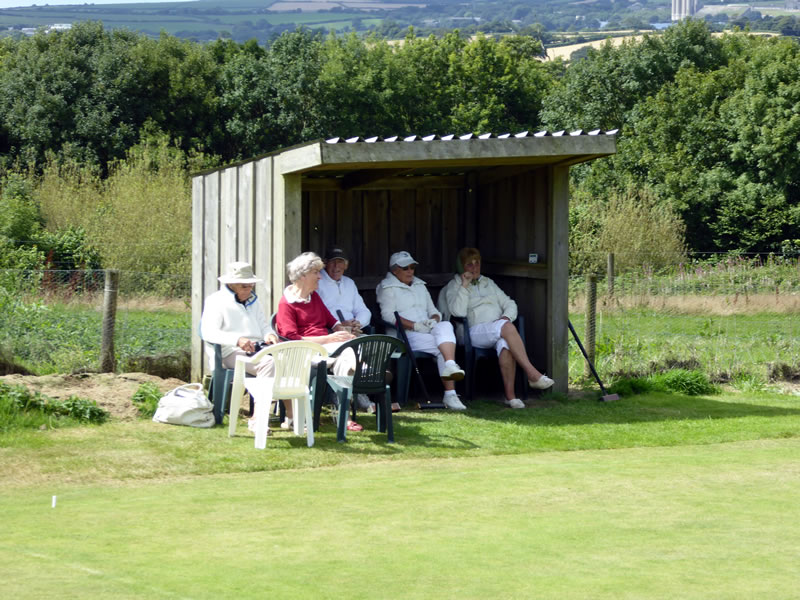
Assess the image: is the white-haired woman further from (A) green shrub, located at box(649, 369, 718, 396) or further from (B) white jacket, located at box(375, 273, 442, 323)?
(A) green shrub, located at box(649, 369, 718, 396)

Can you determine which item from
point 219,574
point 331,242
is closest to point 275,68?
point 331,242

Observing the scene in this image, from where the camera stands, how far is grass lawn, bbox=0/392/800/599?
4.38 meters

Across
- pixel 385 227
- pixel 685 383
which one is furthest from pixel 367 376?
pixel 685 383

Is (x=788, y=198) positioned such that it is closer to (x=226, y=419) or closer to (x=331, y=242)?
(x=331, y=242)

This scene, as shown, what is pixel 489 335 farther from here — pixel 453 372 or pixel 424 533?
pixel 424 533

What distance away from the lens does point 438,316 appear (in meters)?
9.77

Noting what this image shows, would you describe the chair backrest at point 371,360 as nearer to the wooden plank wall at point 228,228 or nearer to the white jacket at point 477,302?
the wooden plank wall at point 228,228

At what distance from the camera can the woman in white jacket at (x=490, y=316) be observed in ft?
31.8

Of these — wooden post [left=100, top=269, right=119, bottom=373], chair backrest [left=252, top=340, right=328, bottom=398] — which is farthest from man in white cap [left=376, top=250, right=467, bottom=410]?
wooden post [left=100, top=269, right=119, bottom=373]

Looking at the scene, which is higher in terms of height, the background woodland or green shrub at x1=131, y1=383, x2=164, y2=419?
the background woodland

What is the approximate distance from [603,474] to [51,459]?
3417mm

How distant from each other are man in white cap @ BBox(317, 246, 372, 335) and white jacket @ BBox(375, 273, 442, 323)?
0.25 m

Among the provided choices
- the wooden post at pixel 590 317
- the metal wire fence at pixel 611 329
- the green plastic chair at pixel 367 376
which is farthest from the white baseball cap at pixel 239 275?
the wooden post at pixel 590 317

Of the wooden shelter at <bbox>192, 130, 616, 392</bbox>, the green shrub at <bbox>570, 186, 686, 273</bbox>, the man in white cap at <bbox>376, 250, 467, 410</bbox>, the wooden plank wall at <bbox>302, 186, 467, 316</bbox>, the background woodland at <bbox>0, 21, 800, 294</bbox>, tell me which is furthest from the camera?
the green shrub at <bbox>570, 186, 686, 273</bbox>
